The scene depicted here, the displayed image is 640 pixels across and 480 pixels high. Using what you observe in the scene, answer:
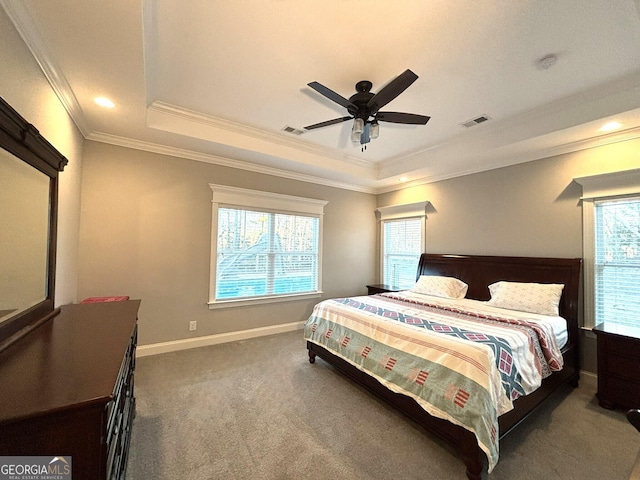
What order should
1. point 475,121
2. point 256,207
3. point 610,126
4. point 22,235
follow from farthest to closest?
point 256,207 → point 475,121 → point 610,126 → point 22,235

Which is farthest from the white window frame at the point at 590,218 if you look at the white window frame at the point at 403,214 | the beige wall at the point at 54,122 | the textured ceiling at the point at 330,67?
the beige wall at the point at 54,122

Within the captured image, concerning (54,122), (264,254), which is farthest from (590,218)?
(54,122)

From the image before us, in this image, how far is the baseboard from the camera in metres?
3.28

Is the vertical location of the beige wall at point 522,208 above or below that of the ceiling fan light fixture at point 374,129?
below

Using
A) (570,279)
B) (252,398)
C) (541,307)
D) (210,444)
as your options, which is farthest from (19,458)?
(570,279)

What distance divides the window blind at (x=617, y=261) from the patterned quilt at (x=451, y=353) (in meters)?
0.93

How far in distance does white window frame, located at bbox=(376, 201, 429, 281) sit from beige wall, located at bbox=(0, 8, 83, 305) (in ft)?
14.8

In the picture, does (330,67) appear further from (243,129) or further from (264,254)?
(264,254)

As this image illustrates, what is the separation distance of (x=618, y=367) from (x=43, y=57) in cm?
496

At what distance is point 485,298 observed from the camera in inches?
139

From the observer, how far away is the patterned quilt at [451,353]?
1641 mm

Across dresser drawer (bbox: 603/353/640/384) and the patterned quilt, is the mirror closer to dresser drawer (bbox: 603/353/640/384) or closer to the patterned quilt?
the patterned quilt

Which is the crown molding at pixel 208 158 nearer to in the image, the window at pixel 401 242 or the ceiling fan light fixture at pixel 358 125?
the window at pixel 401 242

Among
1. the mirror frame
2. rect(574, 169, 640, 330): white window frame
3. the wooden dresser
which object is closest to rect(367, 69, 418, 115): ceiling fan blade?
the mirror frame
